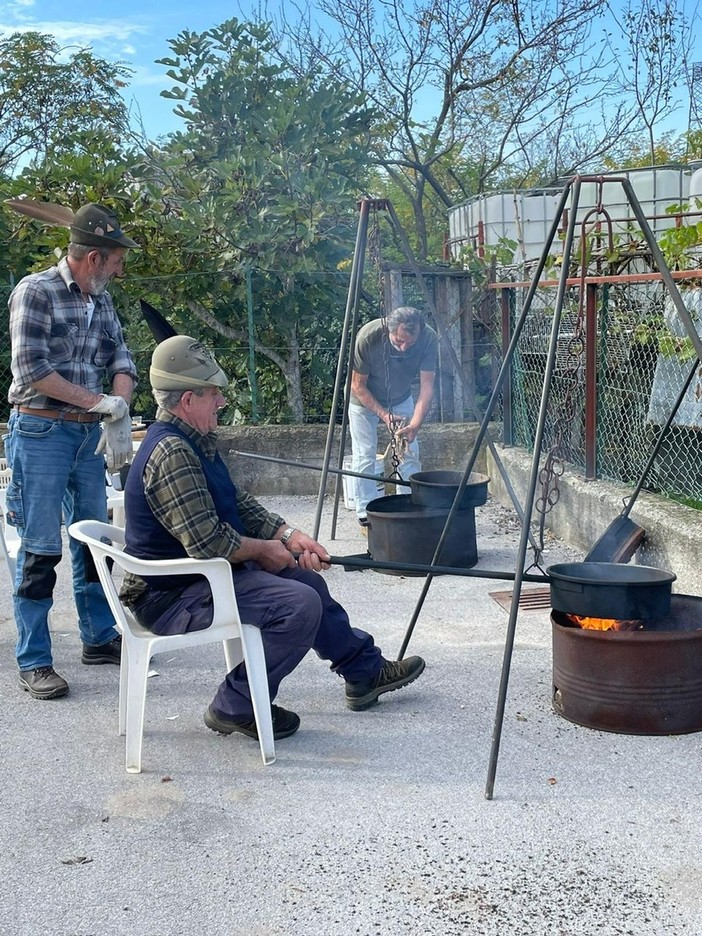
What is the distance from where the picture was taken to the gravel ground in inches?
107

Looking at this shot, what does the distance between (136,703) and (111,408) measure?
1.40 meters

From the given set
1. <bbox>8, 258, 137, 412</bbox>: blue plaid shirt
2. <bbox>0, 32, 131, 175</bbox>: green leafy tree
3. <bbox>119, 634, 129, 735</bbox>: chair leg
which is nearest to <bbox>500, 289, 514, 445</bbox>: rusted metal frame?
<bbox>8, 258, 137, 412</bbox>: blue plaid shirt

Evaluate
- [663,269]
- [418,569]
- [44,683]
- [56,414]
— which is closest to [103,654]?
[44,683]

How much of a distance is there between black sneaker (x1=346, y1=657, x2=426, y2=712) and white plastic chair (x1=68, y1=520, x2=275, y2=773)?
1.78ft

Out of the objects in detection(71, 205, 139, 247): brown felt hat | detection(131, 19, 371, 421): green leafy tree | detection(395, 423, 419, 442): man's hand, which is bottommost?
detection(395, 423, 419, 442): man's hand

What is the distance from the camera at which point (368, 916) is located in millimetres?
2703

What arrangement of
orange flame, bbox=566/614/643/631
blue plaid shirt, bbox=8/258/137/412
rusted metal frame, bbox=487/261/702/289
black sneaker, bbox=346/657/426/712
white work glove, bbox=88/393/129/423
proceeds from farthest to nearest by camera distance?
rusted metal frame, bbox=487/261/702/289
white work glove, bbox=88/393/129/423
blue plaid shirt, bbox=8/258/137/412
black sneaker, bbox=346/657/426/712
orange flame, bbox=566/614/643/631

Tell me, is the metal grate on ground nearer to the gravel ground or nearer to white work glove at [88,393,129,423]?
the gravel ground

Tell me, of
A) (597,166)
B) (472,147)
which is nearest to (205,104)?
(472,147)

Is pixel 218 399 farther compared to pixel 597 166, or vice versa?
pixel 597 166

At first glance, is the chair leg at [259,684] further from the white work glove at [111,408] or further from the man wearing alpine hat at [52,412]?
the white work glove at [111,408]

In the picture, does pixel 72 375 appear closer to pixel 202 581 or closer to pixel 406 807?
pixel 202 581

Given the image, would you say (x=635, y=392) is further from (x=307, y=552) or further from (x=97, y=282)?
(x=97, y=282)

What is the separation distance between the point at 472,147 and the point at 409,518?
43.2ft
